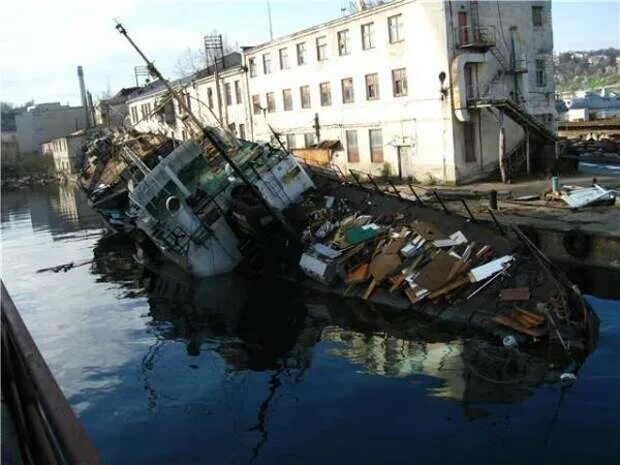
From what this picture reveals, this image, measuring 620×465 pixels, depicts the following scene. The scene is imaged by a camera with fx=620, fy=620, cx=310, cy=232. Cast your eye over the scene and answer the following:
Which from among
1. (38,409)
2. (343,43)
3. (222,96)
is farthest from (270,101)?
(38,409)

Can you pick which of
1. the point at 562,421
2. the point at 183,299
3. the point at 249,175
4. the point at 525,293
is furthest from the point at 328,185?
the point at 562,421

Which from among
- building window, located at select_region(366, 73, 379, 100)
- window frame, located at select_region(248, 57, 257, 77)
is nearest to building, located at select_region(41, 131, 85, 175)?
window frame, located at select_region(248, 57, 257, 77)

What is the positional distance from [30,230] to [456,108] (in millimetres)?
29538

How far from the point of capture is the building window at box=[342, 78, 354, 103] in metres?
38.4

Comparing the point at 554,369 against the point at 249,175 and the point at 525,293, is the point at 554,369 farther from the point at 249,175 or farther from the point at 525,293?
the point at 249,175

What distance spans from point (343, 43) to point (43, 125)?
74.9 m

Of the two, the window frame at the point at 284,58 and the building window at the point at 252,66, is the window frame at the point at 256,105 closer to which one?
the building window at the point at 252,66

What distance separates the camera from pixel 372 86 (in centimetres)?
3669

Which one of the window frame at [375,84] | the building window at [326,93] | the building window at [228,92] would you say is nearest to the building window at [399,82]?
the window frame at [375,84]

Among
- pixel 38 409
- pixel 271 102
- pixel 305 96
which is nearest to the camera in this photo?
pixel 38 409

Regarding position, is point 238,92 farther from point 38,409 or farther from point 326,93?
point 38,409

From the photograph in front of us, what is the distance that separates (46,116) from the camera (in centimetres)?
9831

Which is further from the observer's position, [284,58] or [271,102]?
[271,102]

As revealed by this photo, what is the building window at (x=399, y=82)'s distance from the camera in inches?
1353
